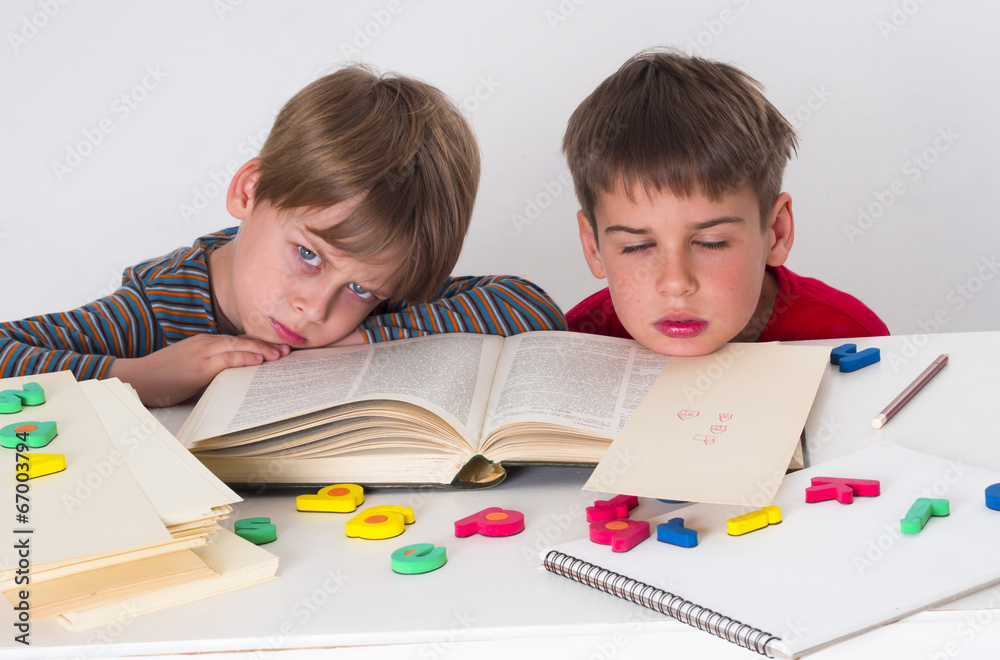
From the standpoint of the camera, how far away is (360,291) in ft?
3.89

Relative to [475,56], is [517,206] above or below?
below

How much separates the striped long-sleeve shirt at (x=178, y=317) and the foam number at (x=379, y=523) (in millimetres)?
472

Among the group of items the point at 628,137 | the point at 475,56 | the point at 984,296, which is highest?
the point at 475,56

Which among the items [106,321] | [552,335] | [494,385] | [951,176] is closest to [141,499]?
[494,385]

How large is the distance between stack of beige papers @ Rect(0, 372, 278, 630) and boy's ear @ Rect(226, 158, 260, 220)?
58cm

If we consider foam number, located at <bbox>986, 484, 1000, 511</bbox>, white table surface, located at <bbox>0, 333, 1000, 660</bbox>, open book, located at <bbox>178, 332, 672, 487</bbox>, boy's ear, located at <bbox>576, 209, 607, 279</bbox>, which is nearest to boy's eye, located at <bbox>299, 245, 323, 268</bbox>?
open book, located at <bbox>178, 332, 672, 487</bbox>

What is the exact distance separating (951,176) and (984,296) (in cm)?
34

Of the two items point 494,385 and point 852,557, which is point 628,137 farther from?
point 852,557

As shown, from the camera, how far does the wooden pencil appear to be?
795 mm

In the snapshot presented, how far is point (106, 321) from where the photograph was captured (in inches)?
47.9
